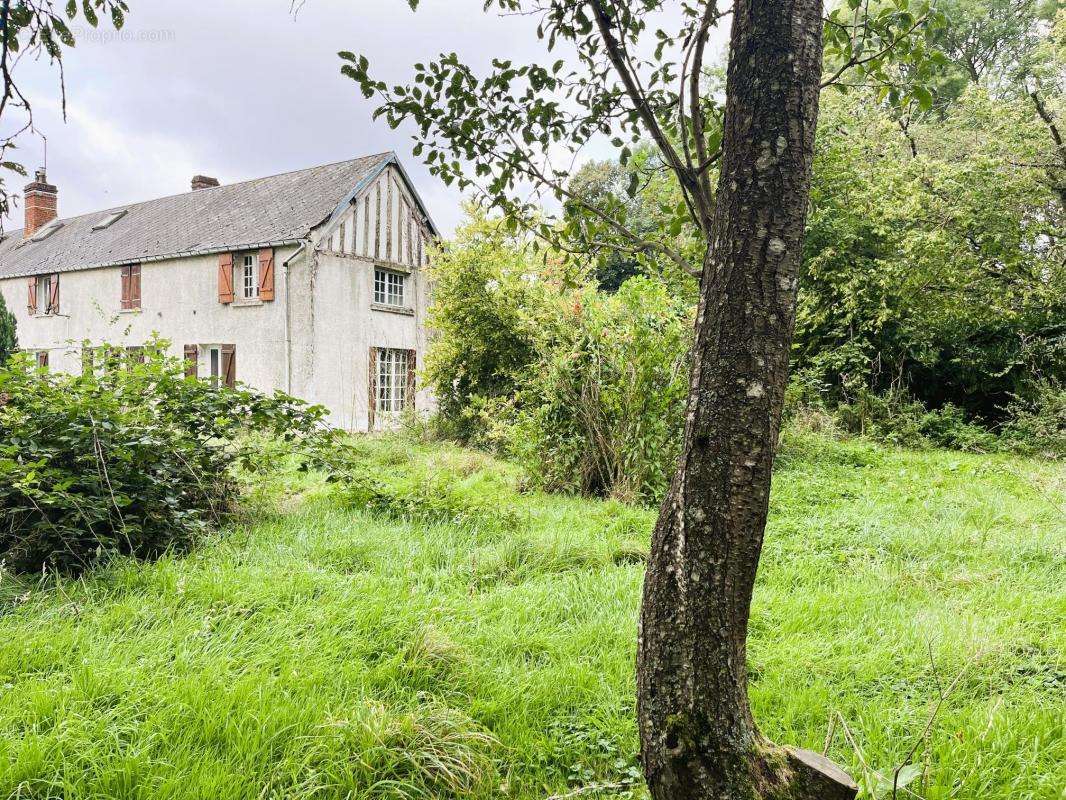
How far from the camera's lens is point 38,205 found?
78.5 feet

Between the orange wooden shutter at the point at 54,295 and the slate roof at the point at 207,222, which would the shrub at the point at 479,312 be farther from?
the orange wooden shutter at the point at 54,295

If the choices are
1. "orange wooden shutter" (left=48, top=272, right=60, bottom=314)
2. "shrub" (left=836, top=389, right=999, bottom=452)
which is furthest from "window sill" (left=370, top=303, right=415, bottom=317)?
"orange wooden shutter" (left=48, top=272, right=60, bottom=314)

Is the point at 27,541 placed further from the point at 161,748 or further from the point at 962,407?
the point at 962,407

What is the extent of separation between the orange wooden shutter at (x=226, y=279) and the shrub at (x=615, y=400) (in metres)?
10.7

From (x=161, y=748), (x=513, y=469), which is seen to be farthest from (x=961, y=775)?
(x=513, y=469)

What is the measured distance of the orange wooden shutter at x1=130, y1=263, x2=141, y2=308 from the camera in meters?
17.4

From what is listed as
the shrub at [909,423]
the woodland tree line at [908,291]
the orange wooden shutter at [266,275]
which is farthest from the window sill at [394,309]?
the shrub at [909,423]

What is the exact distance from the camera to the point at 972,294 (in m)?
11.8

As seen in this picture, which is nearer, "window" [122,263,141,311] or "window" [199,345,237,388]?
"window" [199,345,237,388]

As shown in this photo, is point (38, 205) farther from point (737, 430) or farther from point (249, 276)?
point (737, 430)

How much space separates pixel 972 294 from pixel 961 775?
476 inches

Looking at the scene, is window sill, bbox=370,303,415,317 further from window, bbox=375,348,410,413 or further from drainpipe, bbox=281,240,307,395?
drainpipe, bbox=281,240,307,395

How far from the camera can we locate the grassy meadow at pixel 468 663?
2217 mm

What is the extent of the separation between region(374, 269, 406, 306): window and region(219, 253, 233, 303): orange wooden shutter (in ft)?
11.1
